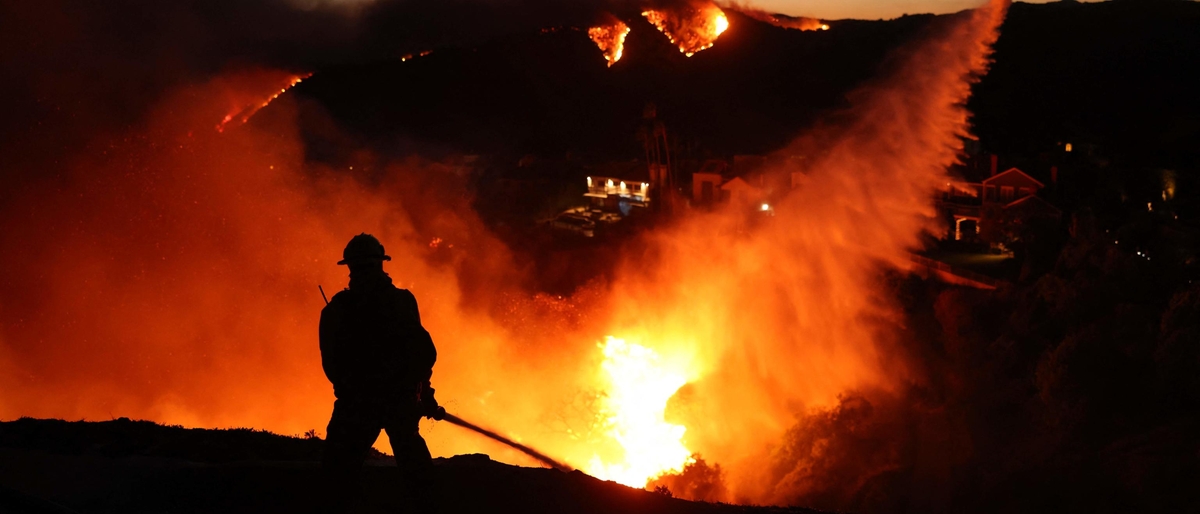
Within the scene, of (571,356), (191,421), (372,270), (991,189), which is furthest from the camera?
(991,189)

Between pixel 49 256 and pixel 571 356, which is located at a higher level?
pixel 49 256

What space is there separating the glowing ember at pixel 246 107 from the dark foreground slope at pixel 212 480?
36.0 feet

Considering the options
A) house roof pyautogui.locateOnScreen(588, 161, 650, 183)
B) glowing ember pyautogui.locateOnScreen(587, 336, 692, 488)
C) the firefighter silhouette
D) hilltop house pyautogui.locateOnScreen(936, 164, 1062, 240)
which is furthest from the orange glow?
the firefighter silhouette

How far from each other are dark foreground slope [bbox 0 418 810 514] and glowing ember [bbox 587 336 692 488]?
47.1ft

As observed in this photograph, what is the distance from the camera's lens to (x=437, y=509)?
19.2 ft

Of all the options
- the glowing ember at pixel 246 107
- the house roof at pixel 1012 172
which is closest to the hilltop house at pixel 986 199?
the house roof at pixel 1012 172

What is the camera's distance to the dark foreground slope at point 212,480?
20.6ft

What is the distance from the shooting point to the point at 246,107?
59.5 ft

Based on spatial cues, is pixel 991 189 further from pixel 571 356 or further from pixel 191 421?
pixel 191 421

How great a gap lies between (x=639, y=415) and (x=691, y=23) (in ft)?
42.3

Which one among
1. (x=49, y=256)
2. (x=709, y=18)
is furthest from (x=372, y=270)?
(x=49, y=256)

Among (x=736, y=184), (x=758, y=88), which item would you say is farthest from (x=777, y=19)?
(x=758, y=88)

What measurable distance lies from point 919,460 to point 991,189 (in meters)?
19.8

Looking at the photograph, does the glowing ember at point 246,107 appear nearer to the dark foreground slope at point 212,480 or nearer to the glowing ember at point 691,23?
the glowing ember at point 691,23
